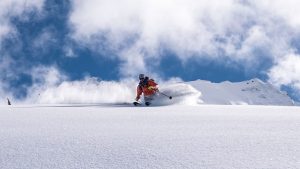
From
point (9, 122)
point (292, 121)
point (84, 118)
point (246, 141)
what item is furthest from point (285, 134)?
point (9, 122)

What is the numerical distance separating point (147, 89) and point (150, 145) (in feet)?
49.0

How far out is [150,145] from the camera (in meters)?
7.22

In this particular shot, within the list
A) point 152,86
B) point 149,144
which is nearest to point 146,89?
point 152,86

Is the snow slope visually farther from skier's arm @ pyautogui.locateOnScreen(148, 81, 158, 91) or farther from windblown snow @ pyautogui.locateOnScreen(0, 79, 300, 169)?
skier's arm @ pyautogui.locateOnScreen(148, 81, 158, 91)

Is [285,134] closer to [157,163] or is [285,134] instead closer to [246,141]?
[246,141]

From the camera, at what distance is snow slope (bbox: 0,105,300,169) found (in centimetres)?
615

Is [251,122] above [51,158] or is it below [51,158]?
above

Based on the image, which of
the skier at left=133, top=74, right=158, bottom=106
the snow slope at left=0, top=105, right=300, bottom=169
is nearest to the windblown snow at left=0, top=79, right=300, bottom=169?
the snow slope at left=0, top=105, right=300, bottom=169

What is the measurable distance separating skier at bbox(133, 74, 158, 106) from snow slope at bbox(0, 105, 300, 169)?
1165cm

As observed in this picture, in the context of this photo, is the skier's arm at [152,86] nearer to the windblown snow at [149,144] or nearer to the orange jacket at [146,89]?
the orange jacket at [146,89]

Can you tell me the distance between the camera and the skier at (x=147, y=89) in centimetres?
2213

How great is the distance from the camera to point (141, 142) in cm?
747

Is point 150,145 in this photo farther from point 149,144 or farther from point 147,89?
point 147,89

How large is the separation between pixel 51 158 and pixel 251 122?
5.61m
